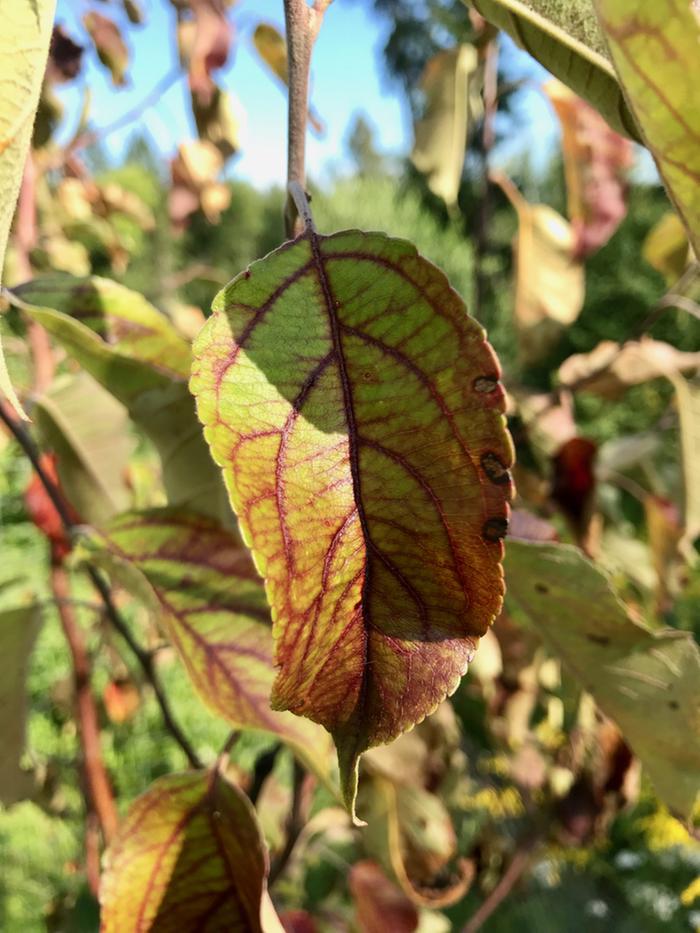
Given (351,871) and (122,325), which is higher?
(122,325)

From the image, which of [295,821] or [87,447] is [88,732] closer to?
[295,821]

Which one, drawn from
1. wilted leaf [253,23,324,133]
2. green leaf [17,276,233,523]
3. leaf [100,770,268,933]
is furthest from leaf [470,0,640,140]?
wilted leaf [253,23,324,133]

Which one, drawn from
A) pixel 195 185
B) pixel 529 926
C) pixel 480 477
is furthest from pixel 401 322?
pixel 529 926

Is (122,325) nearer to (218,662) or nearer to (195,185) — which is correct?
(218,662)

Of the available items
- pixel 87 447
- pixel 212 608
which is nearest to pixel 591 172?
pixel 87 447

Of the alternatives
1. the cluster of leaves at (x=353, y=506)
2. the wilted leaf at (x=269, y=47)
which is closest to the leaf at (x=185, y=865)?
the cluster of leaves at (x=353, y=506)
